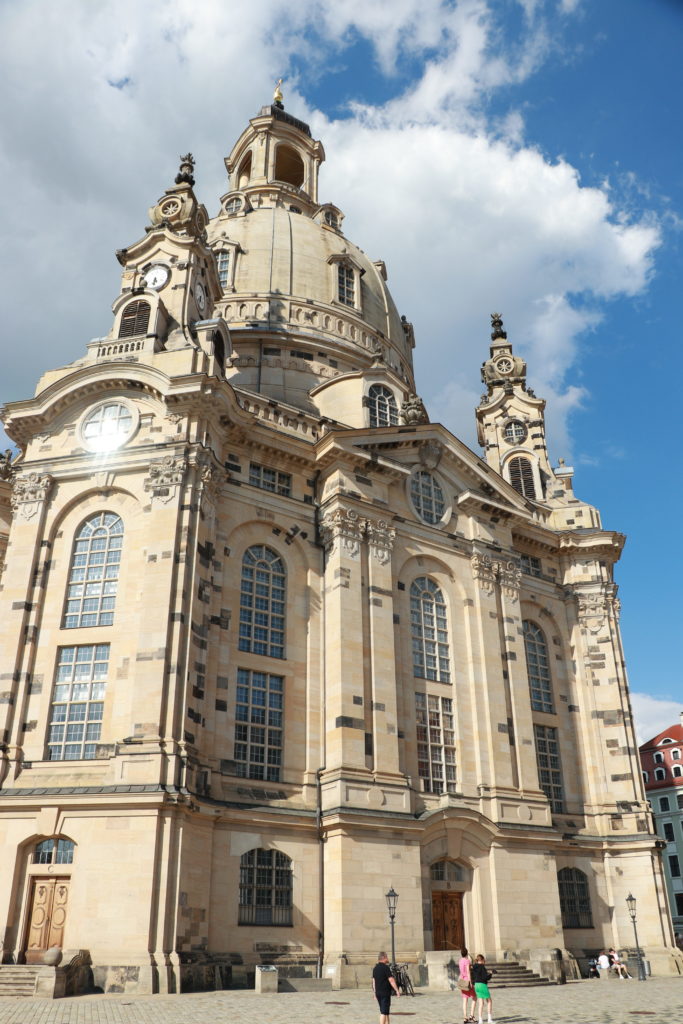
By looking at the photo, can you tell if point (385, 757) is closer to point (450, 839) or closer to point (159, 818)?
point (450, 839)

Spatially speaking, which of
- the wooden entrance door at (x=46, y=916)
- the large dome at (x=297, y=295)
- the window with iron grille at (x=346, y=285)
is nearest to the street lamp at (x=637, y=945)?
the wooden entrance door at (x=46, y=916)

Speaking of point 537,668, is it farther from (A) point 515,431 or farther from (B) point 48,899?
(B) point 48,899

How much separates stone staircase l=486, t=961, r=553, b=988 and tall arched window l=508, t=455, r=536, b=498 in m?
29.0

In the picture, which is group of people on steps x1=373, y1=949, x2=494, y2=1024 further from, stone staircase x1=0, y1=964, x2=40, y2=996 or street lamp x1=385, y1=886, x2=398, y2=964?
stone staircase x1=0, y1=964, x2=40, y2=996

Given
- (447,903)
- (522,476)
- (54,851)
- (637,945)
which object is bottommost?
(637,945)

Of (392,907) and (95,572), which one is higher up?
(95,572)

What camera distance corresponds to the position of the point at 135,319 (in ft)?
136

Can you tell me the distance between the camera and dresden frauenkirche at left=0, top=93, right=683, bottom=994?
96.9 feet

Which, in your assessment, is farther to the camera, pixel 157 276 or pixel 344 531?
pixel 157 276

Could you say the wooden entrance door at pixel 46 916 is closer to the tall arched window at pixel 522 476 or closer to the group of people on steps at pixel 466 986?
the group of people on steps at pixel 466 986

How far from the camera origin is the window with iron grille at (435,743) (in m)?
38.2

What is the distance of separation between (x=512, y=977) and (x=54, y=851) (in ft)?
60.6

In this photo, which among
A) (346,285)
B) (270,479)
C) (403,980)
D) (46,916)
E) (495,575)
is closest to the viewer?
(46,916)

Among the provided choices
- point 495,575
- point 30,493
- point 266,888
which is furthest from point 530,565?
point 30,493
